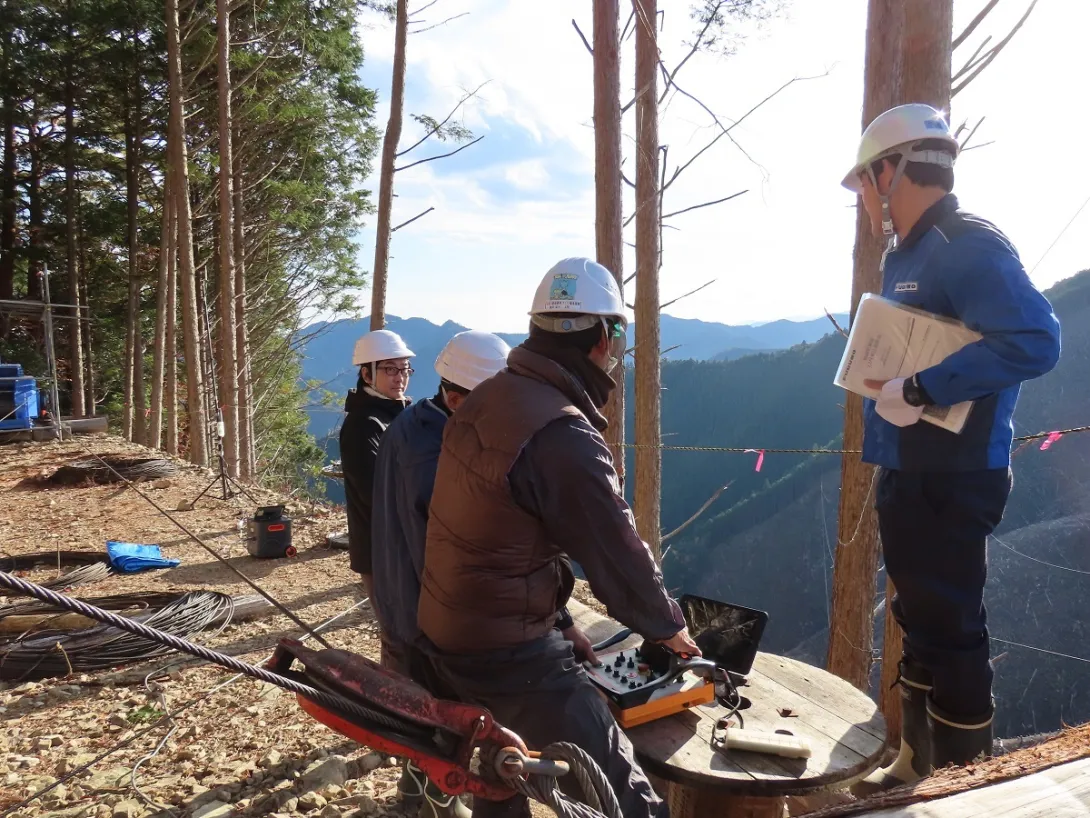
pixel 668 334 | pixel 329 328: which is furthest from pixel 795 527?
pixel 668 334

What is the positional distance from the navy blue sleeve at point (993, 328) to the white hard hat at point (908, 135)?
343 mm

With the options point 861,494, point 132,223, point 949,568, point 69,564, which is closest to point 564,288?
point 949,568

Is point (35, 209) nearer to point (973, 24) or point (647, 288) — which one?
point (647, 288)

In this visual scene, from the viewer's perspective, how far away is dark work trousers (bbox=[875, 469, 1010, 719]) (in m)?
2.26

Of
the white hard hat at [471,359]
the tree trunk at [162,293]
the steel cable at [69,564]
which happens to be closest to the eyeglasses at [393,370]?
the white hard hat at [471,359]

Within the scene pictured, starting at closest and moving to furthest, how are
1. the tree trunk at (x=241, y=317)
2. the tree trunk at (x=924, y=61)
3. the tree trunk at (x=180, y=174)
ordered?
the tree trunk at (x=924, y=61)
the tree trunk at (x=180, y=174)
the tree trunk at (x=241, y=317)

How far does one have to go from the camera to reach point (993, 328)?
6.97 feet

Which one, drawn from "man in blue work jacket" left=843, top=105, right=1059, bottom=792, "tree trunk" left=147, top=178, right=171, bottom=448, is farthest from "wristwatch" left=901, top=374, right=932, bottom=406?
"tree trunk" left=147, top=178, right=171, bottom=448

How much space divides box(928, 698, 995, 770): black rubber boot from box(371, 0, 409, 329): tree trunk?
26.8 ft

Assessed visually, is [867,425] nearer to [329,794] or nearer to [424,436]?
[424,436]

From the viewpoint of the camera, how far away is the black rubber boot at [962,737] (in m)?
2.31

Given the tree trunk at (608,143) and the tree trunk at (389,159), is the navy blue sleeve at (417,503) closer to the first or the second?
the tree trunk at (608,143)

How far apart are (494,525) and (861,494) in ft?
10.2

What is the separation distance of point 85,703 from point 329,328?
18.9m
